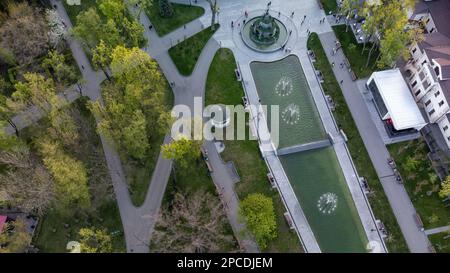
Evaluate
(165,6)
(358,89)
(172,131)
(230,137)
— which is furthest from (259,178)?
(165,6)

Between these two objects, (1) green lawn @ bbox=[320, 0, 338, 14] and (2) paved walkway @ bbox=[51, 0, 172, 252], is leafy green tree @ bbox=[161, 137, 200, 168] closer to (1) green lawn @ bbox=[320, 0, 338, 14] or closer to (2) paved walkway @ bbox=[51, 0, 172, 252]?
(2) paved walkway @ bbox=[51, 0, 172, 252]

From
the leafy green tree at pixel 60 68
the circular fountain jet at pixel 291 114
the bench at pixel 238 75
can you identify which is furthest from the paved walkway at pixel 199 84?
the leafy green tree at pixel 60 68

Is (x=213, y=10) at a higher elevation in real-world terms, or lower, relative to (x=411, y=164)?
higher

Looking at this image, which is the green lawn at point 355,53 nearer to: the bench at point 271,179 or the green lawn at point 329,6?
the green lawn at point 329,6

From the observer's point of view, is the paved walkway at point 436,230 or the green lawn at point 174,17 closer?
the paved walkway at point 436,230

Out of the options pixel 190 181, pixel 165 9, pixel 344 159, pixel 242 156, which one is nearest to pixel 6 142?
pixel 190 181

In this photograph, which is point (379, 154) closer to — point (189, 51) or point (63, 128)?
point (189, 51)
